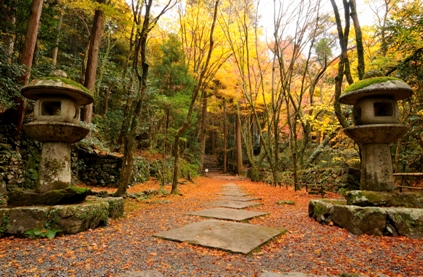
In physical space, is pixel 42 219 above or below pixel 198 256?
above

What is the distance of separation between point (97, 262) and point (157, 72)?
462 inches

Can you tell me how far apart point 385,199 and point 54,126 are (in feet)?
20.5

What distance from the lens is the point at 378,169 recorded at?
458 cm

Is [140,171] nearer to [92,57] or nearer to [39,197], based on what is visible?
[92,57]

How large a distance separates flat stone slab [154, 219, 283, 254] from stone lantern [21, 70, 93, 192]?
90.1 inches

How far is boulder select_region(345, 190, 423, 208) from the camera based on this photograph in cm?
428

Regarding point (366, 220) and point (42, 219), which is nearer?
point (42, 219)

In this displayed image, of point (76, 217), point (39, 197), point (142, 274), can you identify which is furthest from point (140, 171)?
point (142, 274)

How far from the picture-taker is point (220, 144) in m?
29.6

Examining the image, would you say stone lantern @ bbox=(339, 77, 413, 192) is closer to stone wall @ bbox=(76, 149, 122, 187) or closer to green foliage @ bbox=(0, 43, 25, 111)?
green foliage @ bbox=(0, 43, 25, 111)

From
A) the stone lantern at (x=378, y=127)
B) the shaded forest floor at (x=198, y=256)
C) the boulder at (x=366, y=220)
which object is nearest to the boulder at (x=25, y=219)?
the shaded forest floor at (x=198, y=256)

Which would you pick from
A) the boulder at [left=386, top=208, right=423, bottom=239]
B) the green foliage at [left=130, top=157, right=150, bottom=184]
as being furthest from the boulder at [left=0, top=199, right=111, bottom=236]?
the green foliage at [left=130, top=157, right=150, bottom=184]

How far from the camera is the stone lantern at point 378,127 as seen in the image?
4418 millimetres

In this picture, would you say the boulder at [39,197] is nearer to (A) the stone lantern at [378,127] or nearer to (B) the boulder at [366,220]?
(B) the boulder at [366,220]
